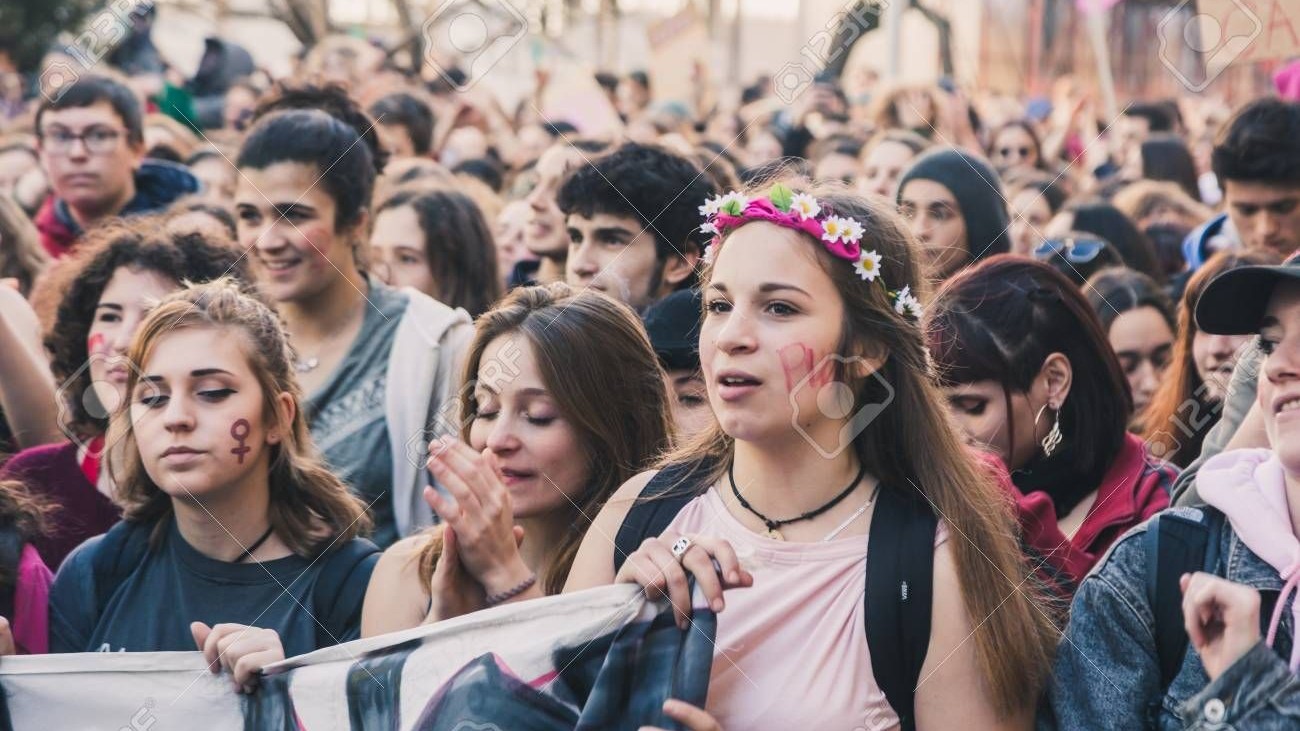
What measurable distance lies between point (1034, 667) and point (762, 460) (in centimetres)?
56

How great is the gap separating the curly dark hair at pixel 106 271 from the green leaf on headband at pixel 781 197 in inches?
78.8

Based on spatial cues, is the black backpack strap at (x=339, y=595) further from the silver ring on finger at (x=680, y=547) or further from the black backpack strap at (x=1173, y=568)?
the black backpack strap at (x=1173, y=568)

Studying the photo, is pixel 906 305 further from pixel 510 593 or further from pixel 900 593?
pixel 510 593

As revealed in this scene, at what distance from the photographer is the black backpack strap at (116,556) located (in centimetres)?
348

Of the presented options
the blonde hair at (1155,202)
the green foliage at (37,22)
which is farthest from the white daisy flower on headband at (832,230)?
the green foliage at (37,22)

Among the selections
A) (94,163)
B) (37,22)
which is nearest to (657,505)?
(94,163)

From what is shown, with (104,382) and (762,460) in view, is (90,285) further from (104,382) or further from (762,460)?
(762,460)

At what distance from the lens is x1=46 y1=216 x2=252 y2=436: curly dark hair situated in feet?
14.7

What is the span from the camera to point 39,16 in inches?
735

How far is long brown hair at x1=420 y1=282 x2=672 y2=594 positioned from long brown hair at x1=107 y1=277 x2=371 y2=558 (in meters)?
0.34

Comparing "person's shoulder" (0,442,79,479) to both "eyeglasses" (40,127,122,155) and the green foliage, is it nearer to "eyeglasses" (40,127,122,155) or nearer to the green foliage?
"eyeglasses" (40,127,122,155)

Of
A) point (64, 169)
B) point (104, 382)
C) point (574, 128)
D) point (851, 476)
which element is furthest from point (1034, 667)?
point (574, 128)

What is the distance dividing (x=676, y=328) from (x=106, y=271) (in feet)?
5.12

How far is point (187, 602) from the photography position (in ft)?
11.3
